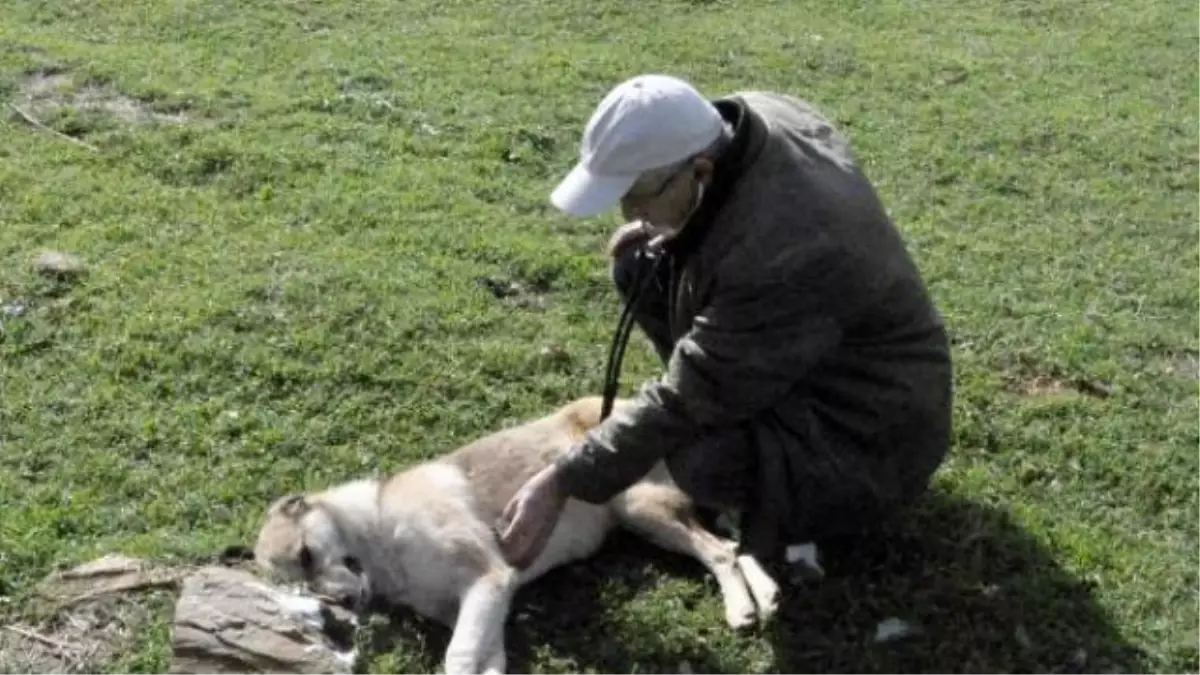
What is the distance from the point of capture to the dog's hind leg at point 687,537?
4.74m

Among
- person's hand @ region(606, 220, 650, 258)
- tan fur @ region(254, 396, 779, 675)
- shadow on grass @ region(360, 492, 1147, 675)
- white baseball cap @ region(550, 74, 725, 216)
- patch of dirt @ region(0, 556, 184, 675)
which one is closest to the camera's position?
white baseball cap @ region(550, 74, 725, 216)

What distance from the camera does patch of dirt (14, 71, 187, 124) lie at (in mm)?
8906

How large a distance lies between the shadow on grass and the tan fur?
0.27ft

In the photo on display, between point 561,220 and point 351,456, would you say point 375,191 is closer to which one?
point 561,220

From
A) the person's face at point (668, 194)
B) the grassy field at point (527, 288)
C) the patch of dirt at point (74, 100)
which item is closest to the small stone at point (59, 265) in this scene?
the grassy field at point (527, 288)

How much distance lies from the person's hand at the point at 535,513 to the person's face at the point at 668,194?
2.42ft

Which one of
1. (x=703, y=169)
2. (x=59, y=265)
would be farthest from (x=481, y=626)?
(x=59, y=265)

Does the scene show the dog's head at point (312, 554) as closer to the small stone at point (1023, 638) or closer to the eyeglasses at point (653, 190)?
the eyeglasses at point (653, 190)

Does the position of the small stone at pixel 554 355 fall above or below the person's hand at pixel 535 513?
below

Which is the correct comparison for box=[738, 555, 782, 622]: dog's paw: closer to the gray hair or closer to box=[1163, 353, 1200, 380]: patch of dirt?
the gray hair

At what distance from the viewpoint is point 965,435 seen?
19.0ft

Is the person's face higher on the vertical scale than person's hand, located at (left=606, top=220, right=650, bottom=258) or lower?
higher

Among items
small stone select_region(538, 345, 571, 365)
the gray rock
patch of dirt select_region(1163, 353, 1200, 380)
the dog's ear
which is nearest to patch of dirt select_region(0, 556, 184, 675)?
the gray rock

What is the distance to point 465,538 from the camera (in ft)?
16.2
